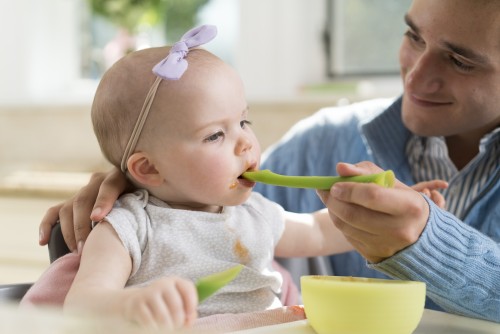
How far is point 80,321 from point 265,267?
738 millimetres

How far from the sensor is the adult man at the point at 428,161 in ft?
3.05

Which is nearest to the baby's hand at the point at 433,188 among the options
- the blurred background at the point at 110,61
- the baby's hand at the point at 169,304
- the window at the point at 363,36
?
the baby's hand at the point at 169,304

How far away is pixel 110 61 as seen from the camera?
131 inches

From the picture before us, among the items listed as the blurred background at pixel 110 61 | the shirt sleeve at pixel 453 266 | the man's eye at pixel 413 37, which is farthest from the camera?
the blurred background at pixel 110 61

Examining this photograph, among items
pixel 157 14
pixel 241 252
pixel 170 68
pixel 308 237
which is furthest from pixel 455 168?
pixel 157 14

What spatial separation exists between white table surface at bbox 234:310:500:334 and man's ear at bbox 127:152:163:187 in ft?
1.00

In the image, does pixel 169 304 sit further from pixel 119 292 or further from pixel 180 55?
pixel 180 55

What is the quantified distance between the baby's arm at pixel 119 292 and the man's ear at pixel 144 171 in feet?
0.32

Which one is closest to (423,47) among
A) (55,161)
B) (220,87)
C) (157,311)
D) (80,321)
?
(220,87)

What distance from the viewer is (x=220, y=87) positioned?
1.04m

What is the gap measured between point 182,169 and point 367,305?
37 centimetres

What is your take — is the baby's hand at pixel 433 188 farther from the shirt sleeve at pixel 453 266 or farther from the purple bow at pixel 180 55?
the purple bow at pixel 180 55

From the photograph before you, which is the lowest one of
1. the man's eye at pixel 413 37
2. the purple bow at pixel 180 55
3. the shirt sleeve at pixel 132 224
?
the shirt sleeve at pixel 132 224

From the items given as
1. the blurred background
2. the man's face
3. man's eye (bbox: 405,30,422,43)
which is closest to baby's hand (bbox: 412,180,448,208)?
the man's face
